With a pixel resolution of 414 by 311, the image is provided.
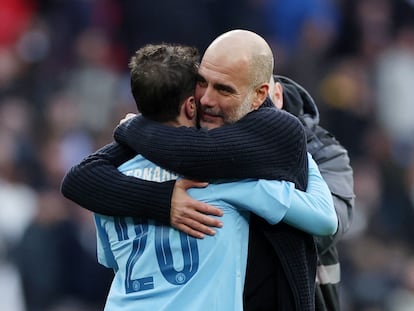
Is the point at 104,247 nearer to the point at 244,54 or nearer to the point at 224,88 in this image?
the point at 224,88

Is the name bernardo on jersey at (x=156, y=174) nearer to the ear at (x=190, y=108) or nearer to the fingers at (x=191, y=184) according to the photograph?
the fingers at (x=191, y=184)

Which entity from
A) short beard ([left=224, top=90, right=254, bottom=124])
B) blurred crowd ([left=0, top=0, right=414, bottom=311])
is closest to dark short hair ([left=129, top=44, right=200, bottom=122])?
short beard ([left=224, top=90, right=254, bottom=124])

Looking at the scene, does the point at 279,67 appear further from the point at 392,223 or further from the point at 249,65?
the point at 249,65

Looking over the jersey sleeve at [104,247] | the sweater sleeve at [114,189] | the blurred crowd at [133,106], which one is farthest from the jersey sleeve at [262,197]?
the blurred crowd at [133,106]

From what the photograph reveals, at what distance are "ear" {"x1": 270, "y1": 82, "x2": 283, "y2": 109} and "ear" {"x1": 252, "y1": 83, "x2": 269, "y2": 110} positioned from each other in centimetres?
31

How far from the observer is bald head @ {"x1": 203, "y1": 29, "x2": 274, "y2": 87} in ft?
14.4

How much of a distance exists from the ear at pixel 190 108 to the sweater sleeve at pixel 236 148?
75 mm

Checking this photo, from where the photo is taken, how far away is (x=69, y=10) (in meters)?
12.4

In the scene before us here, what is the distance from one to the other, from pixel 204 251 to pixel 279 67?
297 inches

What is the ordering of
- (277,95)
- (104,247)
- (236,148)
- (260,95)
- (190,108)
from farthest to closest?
(277,95)
(104,247)
(260,95)
(190,108)
(236,148)

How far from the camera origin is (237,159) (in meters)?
4.21

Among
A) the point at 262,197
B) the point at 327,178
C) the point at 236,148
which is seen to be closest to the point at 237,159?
the point at 236,148

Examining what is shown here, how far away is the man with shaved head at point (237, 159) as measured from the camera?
4230 mm

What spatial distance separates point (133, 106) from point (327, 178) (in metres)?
6.44
